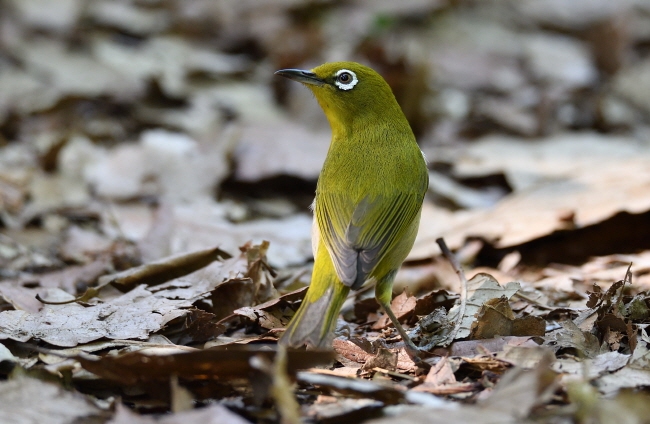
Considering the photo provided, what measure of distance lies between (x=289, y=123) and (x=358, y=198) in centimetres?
400

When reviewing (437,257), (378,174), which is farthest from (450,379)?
(437,257)

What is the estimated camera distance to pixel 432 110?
891 cm

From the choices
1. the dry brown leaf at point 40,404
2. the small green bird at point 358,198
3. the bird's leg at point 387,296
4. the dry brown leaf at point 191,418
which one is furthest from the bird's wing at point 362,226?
the dry brown leaf at point 40,404

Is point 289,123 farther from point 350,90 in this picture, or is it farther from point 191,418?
point 191,418

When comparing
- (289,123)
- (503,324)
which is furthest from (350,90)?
(289,123)

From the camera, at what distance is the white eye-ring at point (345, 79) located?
17.4ft

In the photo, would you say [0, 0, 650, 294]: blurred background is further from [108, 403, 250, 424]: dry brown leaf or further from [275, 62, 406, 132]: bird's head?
[108, 403, 250, 424]: dry brown leaf

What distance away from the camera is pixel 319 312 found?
360 cm

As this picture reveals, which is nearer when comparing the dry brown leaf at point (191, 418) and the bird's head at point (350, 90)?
the dry brown leaf at point (191, 418)

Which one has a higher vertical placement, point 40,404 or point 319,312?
point 319,312

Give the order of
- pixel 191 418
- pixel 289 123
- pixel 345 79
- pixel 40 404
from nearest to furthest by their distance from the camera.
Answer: pixel 191 418
pixel 40 404
pixel 345 79
pixel 289 123

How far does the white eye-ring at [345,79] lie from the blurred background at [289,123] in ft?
4.59

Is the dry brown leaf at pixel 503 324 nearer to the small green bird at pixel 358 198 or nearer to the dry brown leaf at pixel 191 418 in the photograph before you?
the small green bird at pixel 358 198

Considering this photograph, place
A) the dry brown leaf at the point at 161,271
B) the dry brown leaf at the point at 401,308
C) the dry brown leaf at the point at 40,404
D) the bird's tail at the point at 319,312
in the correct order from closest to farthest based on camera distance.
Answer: the dry brown leaf at the point at 40,404 → the bird's tail at the point at 319,312 → the dry brown leaf at the point at 401,308 → the dry brown leaf at the point at 161,271
